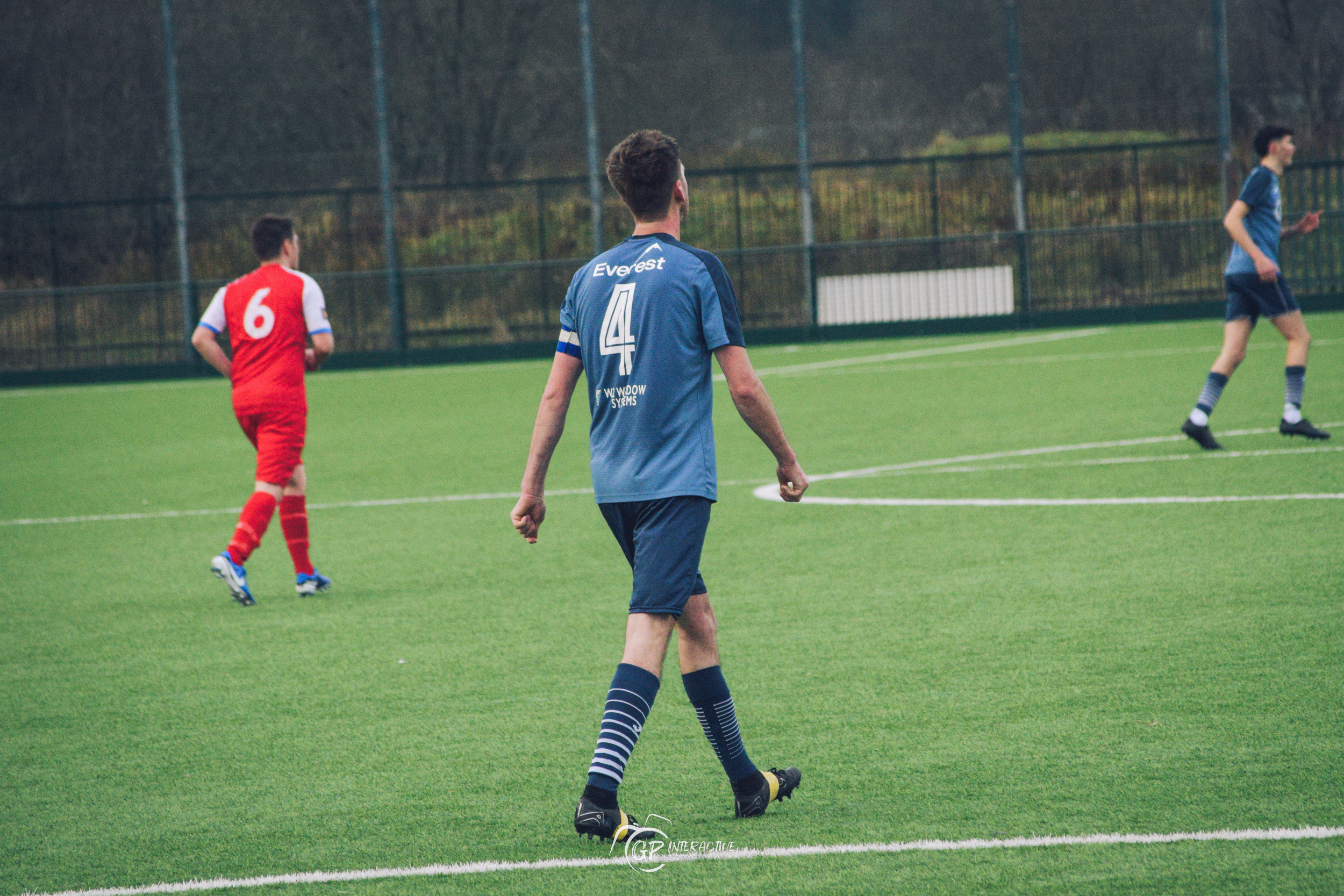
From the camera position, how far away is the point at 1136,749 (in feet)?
14.1

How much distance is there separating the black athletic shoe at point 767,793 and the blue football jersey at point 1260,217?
707cm

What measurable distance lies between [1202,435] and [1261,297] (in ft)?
3.23

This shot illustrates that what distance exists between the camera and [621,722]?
12.4ft

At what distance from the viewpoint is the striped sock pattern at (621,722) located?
12.2ft

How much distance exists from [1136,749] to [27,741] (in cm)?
360

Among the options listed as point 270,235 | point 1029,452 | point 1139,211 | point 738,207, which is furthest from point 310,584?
point 1139,211

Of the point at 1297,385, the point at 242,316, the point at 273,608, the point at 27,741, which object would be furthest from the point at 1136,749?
Answer: the point at 1297,385

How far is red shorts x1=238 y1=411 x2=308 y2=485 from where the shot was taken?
292 inches

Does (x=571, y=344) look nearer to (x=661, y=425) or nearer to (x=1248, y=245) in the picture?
(x=661, y=425)

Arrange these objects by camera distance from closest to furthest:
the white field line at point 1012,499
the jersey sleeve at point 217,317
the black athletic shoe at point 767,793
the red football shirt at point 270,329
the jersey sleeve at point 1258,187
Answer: the black athletic shoe at point 767,793 → the red football shirt at point 270,329 → the jersey sleeve at point 217,317 → the white field line at point 1012,499 → the jersey sleeve at point 1258,187

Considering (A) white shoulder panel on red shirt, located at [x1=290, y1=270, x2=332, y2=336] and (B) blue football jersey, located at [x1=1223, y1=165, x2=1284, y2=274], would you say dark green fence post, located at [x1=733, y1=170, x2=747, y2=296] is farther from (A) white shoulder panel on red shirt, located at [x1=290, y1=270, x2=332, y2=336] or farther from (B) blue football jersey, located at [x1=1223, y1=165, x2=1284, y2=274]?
(A) white shoulder panel on red shirt, located at [x1=290, y1=270, x2=332, y2=336]

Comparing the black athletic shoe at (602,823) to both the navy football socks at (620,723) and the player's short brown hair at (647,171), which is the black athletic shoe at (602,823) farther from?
the player's short brown hair at (647,171)

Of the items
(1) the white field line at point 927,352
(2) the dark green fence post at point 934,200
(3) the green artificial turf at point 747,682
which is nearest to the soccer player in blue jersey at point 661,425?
(3) the green artificial turf at point 747,682

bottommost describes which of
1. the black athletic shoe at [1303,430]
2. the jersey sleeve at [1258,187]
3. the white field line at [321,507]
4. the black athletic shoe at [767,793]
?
the white field line at [321,507]
